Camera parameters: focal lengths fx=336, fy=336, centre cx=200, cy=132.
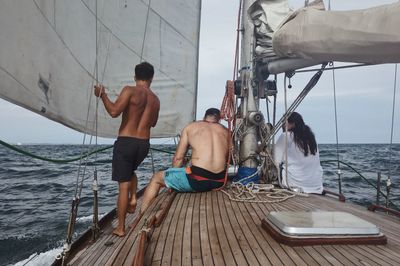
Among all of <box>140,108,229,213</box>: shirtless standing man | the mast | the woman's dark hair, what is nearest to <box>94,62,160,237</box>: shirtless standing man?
<box>140,108,229,213</box>: shirtless standing man

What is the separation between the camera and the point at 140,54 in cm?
505

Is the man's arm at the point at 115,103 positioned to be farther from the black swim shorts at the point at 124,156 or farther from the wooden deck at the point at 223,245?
the wooden deck at the point at 223,245

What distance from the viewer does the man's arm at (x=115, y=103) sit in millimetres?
2875

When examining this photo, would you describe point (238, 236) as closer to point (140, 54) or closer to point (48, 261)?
point (140, 54)

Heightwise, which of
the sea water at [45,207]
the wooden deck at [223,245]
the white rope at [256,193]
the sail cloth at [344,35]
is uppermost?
the sail cloth at [344,35]

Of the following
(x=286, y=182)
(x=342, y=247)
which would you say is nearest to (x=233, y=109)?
(x=286, y=182)

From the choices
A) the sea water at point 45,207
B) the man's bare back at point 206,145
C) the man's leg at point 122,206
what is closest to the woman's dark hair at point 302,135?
the sea water at point 45,207

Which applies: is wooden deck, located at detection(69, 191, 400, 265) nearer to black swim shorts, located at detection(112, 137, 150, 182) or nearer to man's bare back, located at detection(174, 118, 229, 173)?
black swim shorts, located at detection(112, 137, 150, 182)

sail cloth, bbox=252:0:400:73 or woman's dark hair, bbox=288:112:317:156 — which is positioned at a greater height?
sail cloth, bbox=252:0:400:73

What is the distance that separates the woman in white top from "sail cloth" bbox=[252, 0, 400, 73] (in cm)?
133

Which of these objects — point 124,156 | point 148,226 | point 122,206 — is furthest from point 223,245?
point 124,156

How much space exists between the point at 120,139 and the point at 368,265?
2.18 meters

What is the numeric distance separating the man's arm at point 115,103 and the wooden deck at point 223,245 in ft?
3.28

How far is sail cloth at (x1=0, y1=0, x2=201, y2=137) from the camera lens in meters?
2.26
